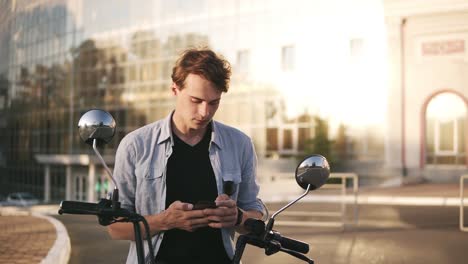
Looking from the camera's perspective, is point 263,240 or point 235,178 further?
point 235,178

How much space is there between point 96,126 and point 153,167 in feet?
1.50

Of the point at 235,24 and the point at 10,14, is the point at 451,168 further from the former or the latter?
the point at 10,14

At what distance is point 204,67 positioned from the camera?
2709mm

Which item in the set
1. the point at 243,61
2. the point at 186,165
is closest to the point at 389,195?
the point at 243,61

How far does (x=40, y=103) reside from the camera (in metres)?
51.4

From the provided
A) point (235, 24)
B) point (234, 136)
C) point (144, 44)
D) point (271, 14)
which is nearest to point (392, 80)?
point (271, 14)

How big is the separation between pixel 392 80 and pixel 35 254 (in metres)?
24.6

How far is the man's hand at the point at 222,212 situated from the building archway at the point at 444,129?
28.3 m

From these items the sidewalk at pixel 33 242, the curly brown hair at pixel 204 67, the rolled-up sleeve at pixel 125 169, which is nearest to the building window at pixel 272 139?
the sidewalk at pixel 33 242

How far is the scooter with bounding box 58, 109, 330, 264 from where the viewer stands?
238 centimetres

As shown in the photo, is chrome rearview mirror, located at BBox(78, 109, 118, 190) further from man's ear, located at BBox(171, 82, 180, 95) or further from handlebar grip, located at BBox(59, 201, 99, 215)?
man's ear, located at BBox(171, 82, 180, 95)

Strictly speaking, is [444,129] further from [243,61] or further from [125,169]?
[125,169]

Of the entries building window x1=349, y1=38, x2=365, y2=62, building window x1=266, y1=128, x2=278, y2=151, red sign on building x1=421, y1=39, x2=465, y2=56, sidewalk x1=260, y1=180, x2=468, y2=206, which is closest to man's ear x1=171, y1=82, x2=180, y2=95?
sidewalk x1=260, y1=180, x2=468, y2=206

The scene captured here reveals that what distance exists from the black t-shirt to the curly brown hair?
0.32 metres
